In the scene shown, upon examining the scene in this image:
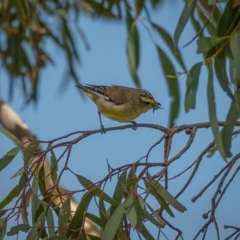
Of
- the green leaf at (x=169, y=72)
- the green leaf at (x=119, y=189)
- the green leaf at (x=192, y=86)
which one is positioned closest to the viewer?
the green leaf at (x=192, y=86)

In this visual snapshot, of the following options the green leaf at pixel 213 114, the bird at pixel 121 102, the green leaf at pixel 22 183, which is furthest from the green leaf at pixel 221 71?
the bird at pixel 121 102

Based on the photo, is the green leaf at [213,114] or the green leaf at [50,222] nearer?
the green leaf at [213,114]

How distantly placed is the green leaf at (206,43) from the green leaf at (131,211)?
0.30 m

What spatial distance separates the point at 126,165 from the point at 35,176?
21 centimetres

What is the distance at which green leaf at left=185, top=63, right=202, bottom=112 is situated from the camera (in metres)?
1.56

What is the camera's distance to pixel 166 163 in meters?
1.58

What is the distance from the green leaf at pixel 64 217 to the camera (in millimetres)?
1672

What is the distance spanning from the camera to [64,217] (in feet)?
5.54

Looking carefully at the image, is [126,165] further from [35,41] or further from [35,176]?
[35,41]

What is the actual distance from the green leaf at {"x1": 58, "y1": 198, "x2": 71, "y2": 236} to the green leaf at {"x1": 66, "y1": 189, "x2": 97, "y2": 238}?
0.01 meters

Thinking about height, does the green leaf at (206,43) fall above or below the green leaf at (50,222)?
above

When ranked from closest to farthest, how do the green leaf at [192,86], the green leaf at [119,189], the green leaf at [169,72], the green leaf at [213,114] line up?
the green leaf at [213,114], the green leaf at [192,86], the green leaf at [119,189], the green leaf at [169,72]

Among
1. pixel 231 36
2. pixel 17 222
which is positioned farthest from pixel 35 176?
pixel 231 36

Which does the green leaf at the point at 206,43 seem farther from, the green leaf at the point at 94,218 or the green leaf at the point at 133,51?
the green leaf at the point at 133,51
